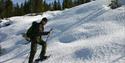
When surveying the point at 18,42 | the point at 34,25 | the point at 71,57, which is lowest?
the point at 18,42

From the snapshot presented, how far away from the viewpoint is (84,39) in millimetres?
16859

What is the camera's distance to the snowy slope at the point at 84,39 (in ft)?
46.4

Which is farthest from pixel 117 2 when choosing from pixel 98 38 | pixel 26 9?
pixel 26 9

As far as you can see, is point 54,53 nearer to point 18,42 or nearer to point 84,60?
point 84,60

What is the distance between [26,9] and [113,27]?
275 feet

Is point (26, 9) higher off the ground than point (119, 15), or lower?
lower

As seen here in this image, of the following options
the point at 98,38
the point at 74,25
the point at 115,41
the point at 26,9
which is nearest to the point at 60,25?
the point at 74,25

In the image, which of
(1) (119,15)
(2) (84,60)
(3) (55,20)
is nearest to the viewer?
(2) (84,60)

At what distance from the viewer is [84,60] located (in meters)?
13.8

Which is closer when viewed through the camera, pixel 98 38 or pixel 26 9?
pixel 98 38

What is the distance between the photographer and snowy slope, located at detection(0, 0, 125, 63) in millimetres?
14156

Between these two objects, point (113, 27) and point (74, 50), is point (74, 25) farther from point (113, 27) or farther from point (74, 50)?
point (74, 50)

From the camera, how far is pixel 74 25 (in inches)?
797

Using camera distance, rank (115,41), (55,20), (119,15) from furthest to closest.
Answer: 1. (55,20)
2. (119,15)
3. (115,41)
